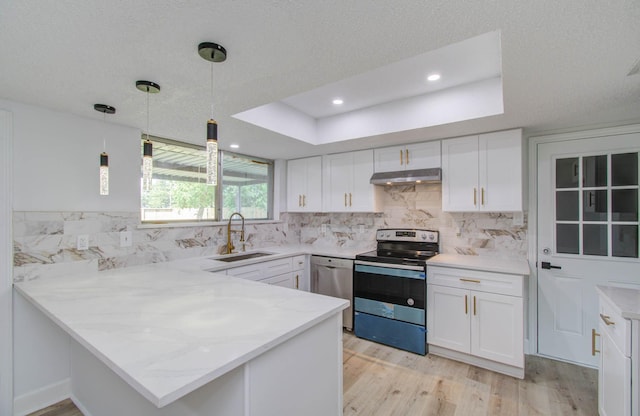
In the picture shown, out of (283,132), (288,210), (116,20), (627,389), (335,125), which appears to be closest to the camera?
(116,20)

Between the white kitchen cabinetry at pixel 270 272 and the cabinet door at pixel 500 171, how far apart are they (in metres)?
2.12

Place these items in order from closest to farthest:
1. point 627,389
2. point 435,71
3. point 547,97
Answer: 1. point 627,389
2. point 547,97
3. point 435,71

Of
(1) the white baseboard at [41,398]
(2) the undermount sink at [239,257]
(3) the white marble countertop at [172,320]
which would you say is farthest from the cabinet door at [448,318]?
(1) the white baseboard at [41,398]

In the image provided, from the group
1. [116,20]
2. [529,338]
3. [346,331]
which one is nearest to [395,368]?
[346,331]

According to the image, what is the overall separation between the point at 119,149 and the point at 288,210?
2.16 m

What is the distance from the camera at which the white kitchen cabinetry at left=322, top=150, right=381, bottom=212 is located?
11.3 ft

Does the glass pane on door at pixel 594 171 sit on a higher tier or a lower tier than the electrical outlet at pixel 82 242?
higher

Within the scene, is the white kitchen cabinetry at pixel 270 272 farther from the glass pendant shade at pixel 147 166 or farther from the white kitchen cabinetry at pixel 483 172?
the white kitchen cabinetry at pixel 483 172

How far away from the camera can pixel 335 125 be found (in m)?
3.13

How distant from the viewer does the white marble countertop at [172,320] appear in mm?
903

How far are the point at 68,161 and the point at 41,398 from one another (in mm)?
1721

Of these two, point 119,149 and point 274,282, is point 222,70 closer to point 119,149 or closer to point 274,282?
point 119,149

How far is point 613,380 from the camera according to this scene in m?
1.64

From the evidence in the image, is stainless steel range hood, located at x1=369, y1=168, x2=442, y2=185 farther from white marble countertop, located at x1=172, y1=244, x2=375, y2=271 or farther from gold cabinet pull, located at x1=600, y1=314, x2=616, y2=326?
gold cabinet pull, located at x1=600, y1=314, x2=616, y2=326
